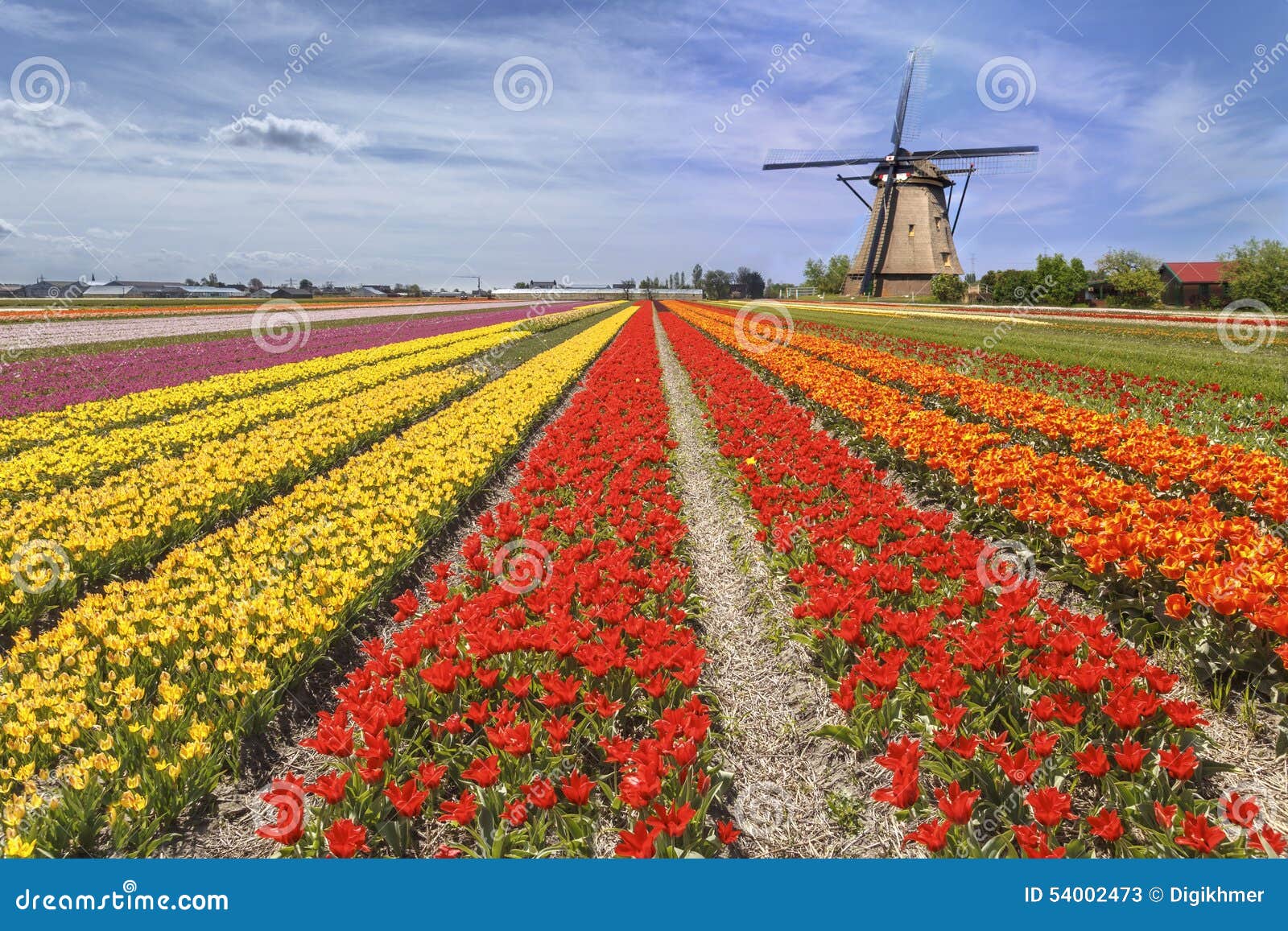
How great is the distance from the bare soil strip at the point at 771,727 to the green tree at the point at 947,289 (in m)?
62.9

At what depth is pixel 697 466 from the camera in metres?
10.5

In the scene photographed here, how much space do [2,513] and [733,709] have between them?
809 centimetres

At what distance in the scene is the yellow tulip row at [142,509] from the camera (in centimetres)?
554

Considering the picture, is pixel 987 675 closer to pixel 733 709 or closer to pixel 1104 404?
pixel 733 709

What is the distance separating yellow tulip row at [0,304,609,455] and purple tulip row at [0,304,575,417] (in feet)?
3.40

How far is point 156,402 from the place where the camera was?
13.5 meters

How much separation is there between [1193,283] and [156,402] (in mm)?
85823

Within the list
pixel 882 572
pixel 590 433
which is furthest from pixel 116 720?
pixel 590 433

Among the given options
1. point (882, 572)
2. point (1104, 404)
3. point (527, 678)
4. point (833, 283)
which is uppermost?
point (833, 283)

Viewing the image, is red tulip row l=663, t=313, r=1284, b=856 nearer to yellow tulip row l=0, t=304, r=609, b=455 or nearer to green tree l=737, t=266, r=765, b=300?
yellow tulip row l=0, t=304, r=609, b=455

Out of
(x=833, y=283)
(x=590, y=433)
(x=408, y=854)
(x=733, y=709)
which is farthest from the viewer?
(x=833, y=283)

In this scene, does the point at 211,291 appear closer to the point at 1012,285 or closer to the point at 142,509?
the point at 1012,285

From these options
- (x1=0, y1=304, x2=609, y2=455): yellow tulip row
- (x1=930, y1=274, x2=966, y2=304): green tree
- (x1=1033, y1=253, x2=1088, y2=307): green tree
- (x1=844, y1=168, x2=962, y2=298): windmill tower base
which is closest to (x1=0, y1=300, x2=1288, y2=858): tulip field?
(x1=0, y1=304, x2=609, y2=455): yellow tulip row

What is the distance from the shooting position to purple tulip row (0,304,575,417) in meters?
14.8
